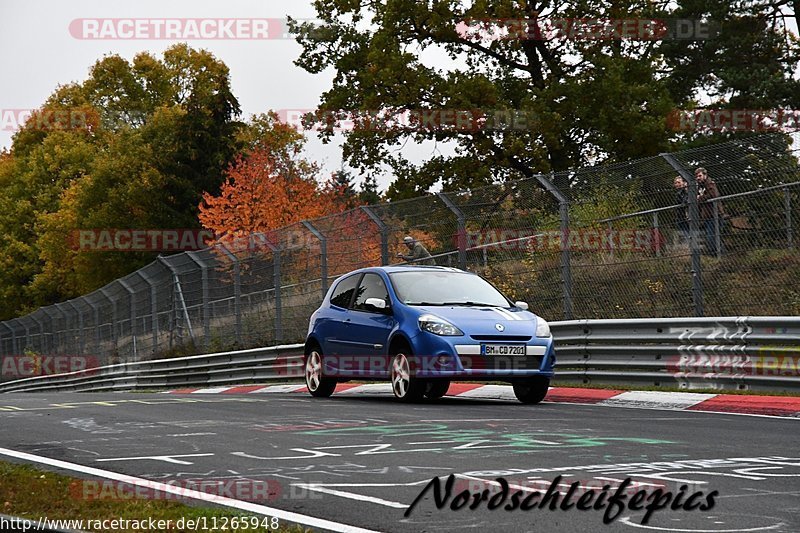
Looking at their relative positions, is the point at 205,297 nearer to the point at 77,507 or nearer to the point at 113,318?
the point at 113,318

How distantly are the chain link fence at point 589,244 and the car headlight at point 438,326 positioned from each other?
2847mm

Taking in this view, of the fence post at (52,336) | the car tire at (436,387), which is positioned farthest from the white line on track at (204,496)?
the fence post at (52,336)

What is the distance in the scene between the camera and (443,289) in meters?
15.2

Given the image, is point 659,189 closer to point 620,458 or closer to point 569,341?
point 569,341

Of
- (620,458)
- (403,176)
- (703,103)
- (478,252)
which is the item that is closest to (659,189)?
(478,252)

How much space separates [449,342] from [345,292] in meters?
2.70

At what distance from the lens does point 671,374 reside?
14.6 m

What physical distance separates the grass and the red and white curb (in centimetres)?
723

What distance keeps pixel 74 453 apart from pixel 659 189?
8.14 m

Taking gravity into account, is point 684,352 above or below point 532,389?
above

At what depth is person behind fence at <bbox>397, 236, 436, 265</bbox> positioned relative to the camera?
1948 centimetres

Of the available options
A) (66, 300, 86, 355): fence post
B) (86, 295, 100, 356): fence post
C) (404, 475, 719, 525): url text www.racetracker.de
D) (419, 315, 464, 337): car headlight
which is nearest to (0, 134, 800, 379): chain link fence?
(419, 315, 464, 337): car headlight
